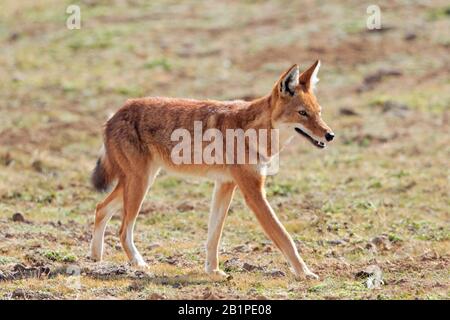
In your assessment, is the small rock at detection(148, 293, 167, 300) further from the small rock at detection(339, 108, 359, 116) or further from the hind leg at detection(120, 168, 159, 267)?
the small rock at detection(339, 108, 359, 116)

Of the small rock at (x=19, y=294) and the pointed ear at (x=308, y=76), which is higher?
the pointed ear at (x=308, y=76)

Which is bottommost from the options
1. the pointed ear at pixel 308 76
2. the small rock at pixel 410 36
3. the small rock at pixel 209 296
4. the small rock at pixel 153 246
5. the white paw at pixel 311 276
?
the small rock at pixel 153 246

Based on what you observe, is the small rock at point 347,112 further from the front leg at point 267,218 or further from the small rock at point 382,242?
the front leg at point 267,218

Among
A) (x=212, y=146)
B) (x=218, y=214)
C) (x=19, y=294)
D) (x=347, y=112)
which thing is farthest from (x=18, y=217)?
(x=347, y=112)

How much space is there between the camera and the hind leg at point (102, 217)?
1120 centimetres

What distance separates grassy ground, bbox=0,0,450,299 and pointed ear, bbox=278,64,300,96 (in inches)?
80.7

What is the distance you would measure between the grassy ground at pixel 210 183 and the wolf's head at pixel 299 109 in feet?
5.25

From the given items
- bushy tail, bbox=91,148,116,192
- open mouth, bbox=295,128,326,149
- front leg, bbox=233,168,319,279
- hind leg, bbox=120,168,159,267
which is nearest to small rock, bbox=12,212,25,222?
bushy tail, bbox=91,148,116,192

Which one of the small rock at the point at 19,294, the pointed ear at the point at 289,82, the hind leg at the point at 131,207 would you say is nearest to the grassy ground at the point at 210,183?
the small rock at the point at 19,294

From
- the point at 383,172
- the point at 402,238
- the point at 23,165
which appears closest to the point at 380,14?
the point at 383,172

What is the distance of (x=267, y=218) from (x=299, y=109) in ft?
4.16

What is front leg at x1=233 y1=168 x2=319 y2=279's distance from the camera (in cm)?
1008

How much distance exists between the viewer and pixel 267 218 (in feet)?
33.8

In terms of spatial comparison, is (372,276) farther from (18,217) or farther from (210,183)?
(210,183)
